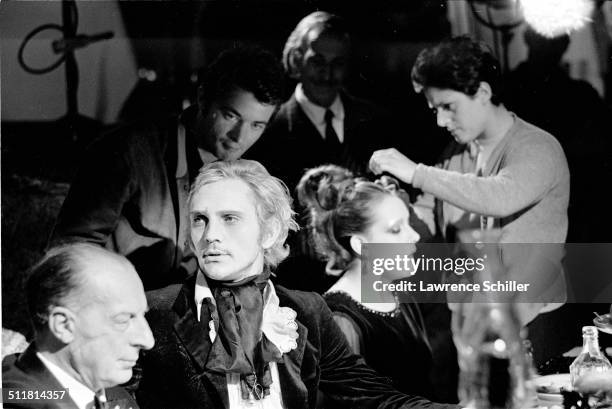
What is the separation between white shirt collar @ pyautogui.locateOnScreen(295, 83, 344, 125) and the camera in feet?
12.8

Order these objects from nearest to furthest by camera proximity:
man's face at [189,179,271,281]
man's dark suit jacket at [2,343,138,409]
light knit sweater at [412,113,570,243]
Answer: man's dark suit jacket at [2,343,138,409]
man's face at [189,179,271,281]
light knit sweater at [412,113,570,243]

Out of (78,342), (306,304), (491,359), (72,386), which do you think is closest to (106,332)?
(78,342)

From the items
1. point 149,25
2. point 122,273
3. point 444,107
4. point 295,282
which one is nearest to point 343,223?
point 295,282

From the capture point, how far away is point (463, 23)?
389 cm

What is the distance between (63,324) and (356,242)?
1.32m

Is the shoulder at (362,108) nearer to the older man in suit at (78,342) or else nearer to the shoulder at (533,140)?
the shoulder at (533,140)

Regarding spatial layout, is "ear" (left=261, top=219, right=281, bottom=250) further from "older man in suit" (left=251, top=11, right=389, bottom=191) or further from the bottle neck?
the bottle neck

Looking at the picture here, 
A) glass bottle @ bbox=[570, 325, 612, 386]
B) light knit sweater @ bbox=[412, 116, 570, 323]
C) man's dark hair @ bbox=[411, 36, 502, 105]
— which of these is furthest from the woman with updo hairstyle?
glass bottle @ bbox=[570, 325, 612, 386]

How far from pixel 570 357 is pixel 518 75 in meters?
1.31

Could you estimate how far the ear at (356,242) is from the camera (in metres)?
3.80

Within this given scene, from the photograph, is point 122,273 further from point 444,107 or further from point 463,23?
point 463,23

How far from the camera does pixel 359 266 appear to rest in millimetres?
3811

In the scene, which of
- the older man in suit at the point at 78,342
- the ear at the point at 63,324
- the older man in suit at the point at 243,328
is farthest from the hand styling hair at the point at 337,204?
the ear at the point at 63,324

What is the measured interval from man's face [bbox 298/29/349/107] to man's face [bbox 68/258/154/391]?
1.24 m
